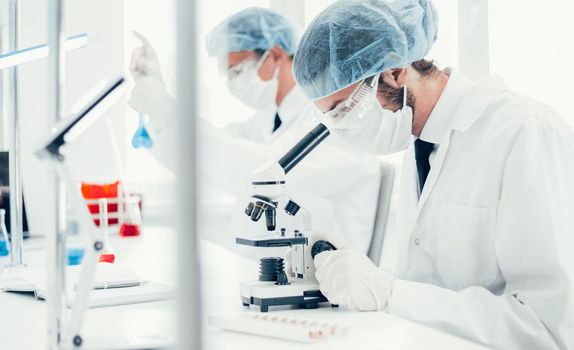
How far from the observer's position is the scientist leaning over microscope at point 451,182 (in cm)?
140

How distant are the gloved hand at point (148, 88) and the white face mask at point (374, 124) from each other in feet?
2.45

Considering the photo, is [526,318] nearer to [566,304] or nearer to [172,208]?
[566,304]

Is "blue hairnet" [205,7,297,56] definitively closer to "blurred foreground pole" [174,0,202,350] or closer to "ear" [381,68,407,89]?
"ear" [381,68,407,89]

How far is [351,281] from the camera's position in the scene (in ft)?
4.48

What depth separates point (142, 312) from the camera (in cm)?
136

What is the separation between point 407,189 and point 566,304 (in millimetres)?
671

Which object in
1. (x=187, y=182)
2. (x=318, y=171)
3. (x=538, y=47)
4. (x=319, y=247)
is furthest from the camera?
(x=318, y=171)

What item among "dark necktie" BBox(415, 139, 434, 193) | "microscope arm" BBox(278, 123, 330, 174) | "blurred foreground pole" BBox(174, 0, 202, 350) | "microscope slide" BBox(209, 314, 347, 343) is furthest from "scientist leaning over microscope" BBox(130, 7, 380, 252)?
"blurred foreground pole" BBox(174, 0, 202, 350)

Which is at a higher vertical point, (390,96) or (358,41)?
(358,41)

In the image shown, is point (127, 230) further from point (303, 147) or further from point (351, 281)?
point (351, 281)

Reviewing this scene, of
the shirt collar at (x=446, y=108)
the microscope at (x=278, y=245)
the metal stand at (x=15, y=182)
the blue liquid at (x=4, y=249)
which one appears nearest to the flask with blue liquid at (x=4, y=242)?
the blue liquid at (x=4, y=249)

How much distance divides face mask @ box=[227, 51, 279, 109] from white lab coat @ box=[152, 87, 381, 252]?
75 mm

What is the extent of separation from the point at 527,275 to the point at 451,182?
0.32 meters

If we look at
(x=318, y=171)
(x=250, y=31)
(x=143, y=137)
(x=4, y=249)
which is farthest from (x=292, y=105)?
(x=4, y=249)
